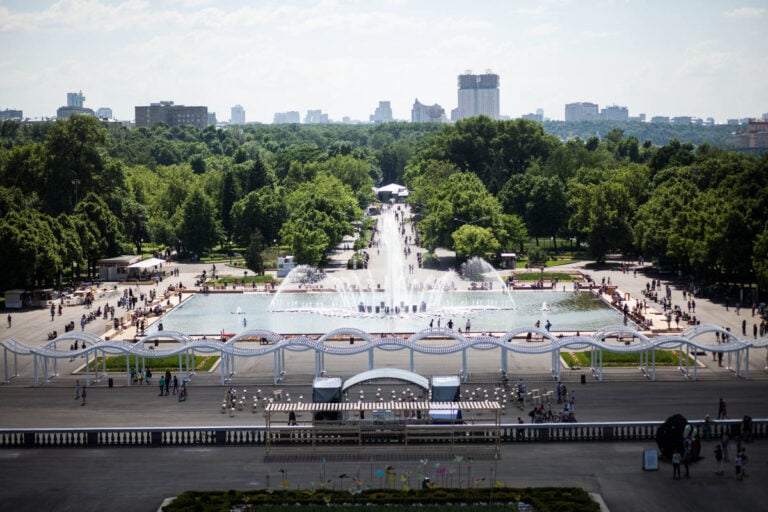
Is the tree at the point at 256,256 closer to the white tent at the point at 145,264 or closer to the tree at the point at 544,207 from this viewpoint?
the white tent at the point at 145,264

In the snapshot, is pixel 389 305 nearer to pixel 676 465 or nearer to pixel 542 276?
pixel 542 276

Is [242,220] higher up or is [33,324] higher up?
[242,220]

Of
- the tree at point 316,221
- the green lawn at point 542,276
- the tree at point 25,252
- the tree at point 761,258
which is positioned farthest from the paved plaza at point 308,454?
the tree at point 316,221

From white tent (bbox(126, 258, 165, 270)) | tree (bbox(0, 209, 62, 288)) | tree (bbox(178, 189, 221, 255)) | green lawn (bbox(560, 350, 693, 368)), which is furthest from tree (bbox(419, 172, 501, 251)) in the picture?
green lawn (bbox(560, 350, 693, 368))

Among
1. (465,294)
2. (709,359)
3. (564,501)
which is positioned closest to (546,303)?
(465,294)

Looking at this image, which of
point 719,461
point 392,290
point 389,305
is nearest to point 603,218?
point 392,290

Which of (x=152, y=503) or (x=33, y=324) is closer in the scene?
(x=152, y=503)

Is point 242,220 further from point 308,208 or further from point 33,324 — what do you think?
point 33,324
